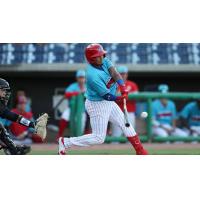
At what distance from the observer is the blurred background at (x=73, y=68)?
11.5m

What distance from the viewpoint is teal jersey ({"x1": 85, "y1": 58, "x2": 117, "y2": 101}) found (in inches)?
307

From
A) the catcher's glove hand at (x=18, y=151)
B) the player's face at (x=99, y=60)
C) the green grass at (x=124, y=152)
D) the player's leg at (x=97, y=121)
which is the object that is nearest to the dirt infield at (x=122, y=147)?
the green grass at (x=124, y=152)

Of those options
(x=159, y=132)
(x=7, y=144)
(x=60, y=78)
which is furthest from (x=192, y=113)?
(x=7, y=144)

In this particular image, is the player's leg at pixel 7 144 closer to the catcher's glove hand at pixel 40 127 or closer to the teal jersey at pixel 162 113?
the catcher's glove hand at pixel 40 127

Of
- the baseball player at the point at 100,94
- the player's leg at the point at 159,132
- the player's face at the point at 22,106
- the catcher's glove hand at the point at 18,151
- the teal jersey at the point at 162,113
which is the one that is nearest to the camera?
the baseball player at the point at 100,94

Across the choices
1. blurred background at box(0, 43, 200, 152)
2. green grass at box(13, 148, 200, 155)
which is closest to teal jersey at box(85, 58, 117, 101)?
green grass at box(13, 148, 200, 155)

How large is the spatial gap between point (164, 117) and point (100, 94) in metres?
3.83

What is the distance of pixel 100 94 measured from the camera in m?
7.83

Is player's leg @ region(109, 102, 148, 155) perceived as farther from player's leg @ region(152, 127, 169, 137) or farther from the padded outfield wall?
the padded outfield wall

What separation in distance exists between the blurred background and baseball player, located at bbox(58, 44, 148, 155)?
315 cm

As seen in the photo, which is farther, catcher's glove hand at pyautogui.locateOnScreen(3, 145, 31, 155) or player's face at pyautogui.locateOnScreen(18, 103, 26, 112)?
player's face at pyautogui.locateOnScreen(18, 103, 26, 112)

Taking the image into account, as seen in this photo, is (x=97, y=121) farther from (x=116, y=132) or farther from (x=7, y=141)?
(x=116, y=132)

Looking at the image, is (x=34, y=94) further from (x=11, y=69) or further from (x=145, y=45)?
(x=145, y=45)

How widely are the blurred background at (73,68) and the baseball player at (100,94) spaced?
3151 mm
